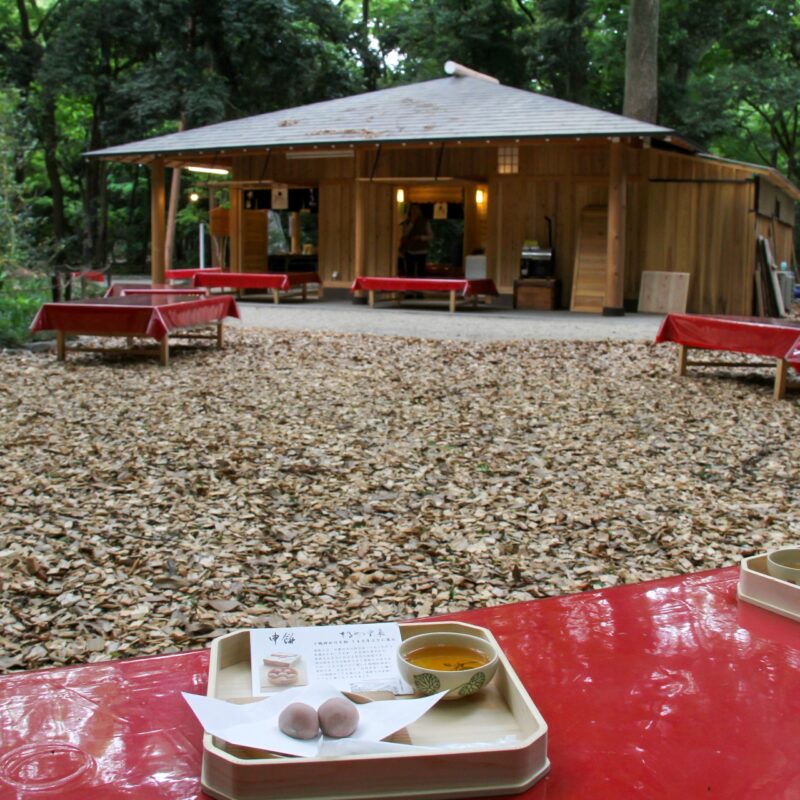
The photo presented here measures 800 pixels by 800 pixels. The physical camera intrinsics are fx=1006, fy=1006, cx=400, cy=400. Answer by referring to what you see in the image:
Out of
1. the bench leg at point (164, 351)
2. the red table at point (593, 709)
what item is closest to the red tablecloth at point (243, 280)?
the bench leg at point (164, 351)

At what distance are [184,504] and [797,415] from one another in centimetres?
452

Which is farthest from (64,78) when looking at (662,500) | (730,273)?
(662,500)

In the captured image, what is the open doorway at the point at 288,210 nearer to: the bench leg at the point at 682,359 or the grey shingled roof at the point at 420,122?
the grey shingled roof at the point at 420,122

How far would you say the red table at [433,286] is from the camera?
1448 cm

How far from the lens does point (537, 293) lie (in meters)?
15.9

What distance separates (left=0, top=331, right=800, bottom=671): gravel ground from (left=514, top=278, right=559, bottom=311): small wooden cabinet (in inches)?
291

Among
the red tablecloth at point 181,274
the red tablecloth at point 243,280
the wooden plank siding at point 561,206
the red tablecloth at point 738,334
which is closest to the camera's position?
the red tablecloth at point 738,334

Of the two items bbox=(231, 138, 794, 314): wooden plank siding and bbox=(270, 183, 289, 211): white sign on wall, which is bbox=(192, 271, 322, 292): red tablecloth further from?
bbox=(270, 183, 289, 211): white sign on wall

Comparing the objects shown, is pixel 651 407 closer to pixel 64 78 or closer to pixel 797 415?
pixel 797 415

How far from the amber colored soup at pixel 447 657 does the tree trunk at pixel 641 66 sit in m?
17.4

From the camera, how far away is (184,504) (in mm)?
4555

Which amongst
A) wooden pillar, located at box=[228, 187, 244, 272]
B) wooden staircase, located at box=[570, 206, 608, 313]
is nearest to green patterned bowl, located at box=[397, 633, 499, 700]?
wooden staircase, located at box=[570, 206, 608, 313]

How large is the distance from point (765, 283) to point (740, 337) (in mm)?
8354

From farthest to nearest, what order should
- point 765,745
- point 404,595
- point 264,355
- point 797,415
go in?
point 264,355
point 797,415
point 404,595
point 765,745
